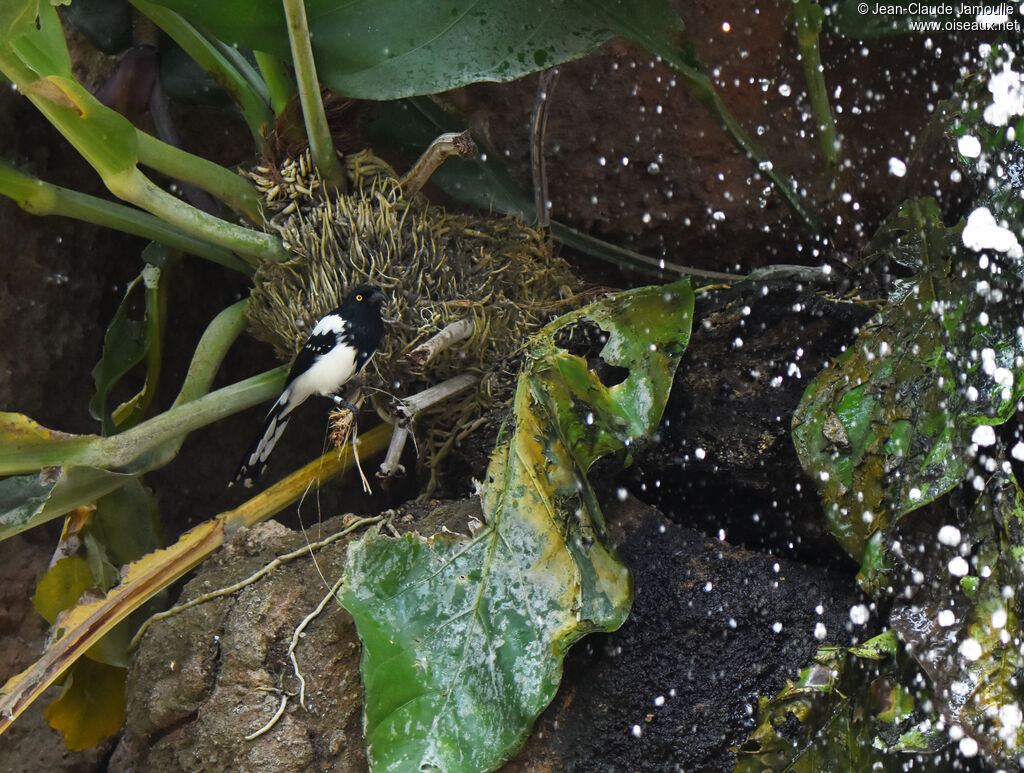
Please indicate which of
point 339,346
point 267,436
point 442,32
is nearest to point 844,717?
point 339,346

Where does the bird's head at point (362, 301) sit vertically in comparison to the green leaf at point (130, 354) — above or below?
above

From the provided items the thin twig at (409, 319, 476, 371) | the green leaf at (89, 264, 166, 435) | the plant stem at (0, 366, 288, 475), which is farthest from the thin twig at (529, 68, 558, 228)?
the green leaf at (89, 264, 166, 435)

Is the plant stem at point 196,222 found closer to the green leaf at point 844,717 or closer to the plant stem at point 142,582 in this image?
the plant stem at point 142,582

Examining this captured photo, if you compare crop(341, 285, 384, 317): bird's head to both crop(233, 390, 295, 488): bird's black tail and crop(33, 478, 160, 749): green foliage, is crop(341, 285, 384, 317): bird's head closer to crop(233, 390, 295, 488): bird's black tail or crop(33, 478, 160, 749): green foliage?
crop(233, 390, 295, 488): bird's black tail

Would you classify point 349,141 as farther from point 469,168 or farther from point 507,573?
point 507,573

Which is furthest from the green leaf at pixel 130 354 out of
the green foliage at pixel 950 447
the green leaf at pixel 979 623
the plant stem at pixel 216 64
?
the green leaf at pixel 979 623

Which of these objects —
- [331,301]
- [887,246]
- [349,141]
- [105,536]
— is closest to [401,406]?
[331,301]
